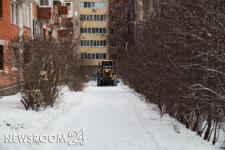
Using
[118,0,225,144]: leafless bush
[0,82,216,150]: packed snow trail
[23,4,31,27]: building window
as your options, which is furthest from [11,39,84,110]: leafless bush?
[23,4,31,27]: building window

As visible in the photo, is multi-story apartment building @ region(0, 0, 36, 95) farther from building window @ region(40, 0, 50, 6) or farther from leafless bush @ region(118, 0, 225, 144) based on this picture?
leafless bush @ region(118, 0, 225, 144)

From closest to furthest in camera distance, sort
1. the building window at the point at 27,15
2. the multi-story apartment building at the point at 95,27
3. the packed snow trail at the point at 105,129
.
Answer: the packed snow trail at the point at 105,129 < the building window at the point at 27,15 < the multi-story apartment building at the point at 95,27

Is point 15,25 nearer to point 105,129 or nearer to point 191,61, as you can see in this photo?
point 105,129

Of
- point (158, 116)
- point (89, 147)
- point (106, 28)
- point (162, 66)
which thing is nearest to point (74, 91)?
point (158, 116)

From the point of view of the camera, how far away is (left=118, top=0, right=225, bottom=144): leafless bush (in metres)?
10.4

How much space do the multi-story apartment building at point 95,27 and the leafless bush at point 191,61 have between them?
7847 centimetres

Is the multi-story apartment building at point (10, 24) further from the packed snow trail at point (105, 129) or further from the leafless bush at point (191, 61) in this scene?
the leafless bush at point (191, 61)

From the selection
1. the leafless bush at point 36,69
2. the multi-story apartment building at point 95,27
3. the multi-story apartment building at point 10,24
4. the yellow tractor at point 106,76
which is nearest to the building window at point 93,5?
the multi-story apartment building at point 95,27

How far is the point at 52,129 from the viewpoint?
13.2m

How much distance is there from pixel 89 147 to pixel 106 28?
87.1 m

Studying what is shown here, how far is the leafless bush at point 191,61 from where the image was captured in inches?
Answer: 408

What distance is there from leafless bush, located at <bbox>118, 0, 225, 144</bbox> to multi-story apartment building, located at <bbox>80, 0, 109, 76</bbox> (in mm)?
78467

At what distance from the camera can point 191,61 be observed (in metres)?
13.0

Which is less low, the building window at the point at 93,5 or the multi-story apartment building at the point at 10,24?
the building window at the point at 93,5
